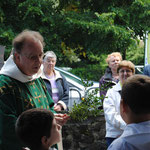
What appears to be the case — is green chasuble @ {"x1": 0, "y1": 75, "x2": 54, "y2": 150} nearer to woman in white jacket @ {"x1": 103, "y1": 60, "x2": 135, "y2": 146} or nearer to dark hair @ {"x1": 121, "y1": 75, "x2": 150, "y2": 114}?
dark hair @ {"x1": 121, "y1": 75, "x2": 150, "y2": 114}

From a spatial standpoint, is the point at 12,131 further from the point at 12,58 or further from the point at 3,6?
the point at 3,6

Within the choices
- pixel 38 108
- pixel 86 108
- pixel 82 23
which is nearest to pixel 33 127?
pixel 38 108

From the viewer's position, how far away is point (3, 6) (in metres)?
11.2

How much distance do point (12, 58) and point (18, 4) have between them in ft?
30.8

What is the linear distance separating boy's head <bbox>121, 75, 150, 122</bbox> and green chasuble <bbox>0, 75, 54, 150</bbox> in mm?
944

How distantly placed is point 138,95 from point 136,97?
0.07ft

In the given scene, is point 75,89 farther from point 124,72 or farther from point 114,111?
point 114,111

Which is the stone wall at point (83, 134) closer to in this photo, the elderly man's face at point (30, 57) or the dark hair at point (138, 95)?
the elderly man's face at point (30, 57)

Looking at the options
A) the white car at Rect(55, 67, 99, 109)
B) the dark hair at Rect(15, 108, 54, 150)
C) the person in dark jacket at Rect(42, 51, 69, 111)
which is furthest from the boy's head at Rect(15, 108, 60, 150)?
the white car at Rect(55, 67, 99, 109)

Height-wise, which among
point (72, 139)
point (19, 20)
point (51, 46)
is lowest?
point (72, 139)

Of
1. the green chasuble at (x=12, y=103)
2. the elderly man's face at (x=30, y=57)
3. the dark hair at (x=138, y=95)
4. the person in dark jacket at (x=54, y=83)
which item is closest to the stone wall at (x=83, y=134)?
the person in dark jacket at (x=54, y=83)

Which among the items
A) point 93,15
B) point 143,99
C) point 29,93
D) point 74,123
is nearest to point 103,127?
point 74,123

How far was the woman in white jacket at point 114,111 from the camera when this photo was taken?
345 cm

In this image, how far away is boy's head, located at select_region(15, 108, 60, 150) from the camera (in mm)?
1808
